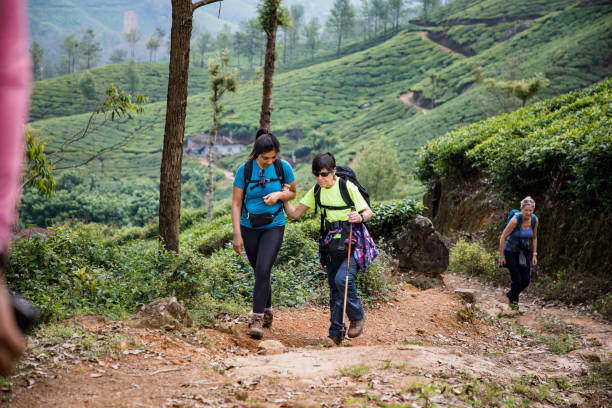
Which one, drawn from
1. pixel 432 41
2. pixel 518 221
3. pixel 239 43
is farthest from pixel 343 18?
pixel 518 221

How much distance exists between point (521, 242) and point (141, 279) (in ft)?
20.9

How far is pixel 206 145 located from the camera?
9181 centimetres

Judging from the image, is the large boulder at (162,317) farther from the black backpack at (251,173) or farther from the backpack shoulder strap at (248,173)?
the backpack shoulder strap at (248,173)

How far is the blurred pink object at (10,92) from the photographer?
1189mm

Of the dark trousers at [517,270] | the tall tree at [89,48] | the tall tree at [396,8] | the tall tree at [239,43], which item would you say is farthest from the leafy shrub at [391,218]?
the tall tree at [89,48]

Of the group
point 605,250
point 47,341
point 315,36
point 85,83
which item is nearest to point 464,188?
point 605,250

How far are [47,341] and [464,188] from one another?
13407mm

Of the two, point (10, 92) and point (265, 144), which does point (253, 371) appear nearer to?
point (265, 144)

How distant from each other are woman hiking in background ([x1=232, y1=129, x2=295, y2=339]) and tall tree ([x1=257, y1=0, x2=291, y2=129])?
7.59m

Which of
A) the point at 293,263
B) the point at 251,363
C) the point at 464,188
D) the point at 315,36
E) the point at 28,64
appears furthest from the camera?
the point at 315,36

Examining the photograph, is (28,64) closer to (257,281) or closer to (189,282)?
(257,281)

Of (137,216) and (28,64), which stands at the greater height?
(28,64)

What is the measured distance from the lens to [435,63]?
317 feet

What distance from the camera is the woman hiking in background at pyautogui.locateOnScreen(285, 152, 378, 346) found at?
4910mm
